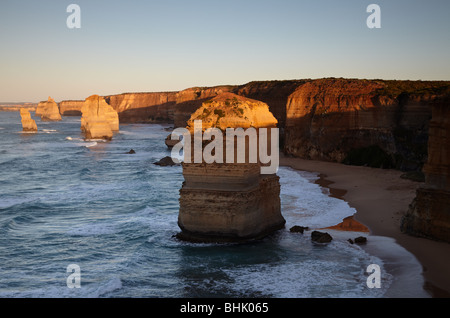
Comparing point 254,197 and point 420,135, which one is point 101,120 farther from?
point 254,197

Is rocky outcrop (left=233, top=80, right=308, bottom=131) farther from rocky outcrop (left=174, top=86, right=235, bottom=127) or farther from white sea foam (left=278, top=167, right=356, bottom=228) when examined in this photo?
rocky outcrop (left=174, top=86, right=235, bottom=127)

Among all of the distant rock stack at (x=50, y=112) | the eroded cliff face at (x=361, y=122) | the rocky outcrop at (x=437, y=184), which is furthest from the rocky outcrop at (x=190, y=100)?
the rocky outcrop at (x=437, y=184)

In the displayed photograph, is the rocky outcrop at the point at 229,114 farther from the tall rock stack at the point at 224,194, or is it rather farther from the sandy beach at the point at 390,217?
the sandy beach at the point at 390,217

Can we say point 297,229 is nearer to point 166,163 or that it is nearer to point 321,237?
point 321,237

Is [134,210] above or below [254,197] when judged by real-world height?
below

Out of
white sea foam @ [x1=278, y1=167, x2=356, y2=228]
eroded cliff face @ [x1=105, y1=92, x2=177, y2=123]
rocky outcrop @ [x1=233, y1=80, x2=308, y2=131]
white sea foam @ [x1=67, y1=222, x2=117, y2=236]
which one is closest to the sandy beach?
white sea foam @ [x1=278, y1=167, x2=356, y2=228]
